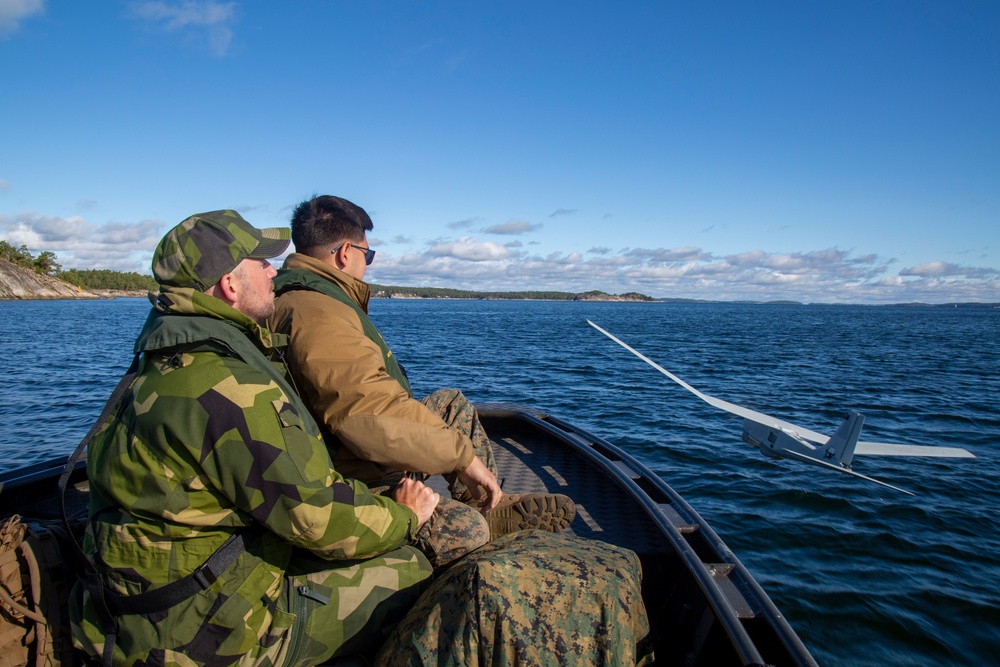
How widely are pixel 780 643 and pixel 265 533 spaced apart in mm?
2245

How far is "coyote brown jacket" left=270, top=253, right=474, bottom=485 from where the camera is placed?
2.60 metres

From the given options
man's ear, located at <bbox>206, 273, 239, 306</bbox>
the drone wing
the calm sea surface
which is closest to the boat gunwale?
man's ear, located at <bbox>206, 273, 239, 306</bbox>

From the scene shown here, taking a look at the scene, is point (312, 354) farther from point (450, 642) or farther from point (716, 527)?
point (716, 527)

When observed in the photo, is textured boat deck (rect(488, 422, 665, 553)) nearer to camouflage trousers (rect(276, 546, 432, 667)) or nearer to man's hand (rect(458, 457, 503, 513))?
man's hand (rect(458, 457, 503, 513))

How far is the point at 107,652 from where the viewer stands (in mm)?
2049

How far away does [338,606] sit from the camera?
2.38m

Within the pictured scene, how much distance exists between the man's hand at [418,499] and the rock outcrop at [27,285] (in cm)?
15183

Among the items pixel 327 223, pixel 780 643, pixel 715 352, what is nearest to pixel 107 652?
pixel 327 223

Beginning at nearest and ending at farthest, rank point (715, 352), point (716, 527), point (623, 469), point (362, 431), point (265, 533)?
point (265, 533), point (362, 431), point (623, 469), point (716, 527), point (715, 352)

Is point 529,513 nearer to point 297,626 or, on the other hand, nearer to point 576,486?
point 297,626

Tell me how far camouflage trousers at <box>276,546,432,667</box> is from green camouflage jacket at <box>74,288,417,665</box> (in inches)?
5.6

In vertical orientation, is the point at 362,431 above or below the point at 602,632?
above

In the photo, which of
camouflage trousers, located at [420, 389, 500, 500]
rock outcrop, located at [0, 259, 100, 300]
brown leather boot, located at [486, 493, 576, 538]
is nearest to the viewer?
brown leather boot, located at [486, 493, 576, 538]

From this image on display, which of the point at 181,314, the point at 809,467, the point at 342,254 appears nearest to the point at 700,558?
the point at 342,254
